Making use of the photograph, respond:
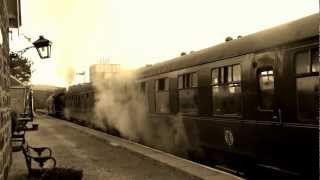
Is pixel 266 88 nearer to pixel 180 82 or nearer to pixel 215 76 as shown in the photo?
pixel 215 76

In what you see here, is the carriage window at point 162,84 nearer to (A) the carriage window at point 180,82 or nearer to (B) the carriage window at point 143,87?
(A) the carriage window at point 180,82

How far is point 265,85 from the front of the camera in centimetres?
912

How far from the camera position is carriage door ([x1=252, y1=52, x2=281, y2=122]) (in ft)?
28.8

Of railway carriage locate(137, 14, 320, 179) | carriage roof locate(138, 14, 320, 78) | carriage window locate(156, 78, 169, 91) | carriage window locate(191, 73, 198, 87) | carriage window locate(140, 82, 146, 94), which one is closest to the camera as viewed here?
railway carriage locate(137, 14, 320, 179)

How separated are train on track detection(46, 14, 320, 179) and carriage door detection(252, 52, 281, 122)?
16 mm

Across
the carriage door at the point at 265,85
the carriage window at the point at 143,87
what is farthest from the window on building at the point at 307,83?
the carriage window at the point at 143,87

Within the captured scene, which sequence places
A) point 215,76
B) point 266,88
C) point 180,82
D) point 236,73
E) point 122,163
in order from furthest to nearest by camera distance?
point 180,82 < point 122,163 < point 215,76 < point 236,73 < point 266,88

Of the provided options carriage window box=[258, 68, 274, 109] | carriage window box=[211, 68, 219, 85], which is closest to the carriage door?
carriage window box=[258, 68, 274, 109]

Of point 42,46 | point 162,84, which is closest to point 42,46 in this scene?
point 42,46

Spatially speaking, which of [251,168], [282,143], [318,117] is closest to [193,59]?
[251,168]

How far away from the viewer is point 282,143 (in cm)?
843

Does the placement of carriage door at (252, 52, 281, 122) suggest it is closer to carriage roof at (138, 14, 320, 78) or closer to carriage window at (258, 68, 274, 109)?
carriage window at (258, 68, 274, 109)

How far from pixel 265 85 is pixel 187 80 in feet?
13.5

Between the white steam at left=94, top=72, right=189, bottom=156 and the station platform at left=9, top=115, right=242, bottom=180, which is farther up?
the white steam at left=94, top=72, right=189, bottom=156
